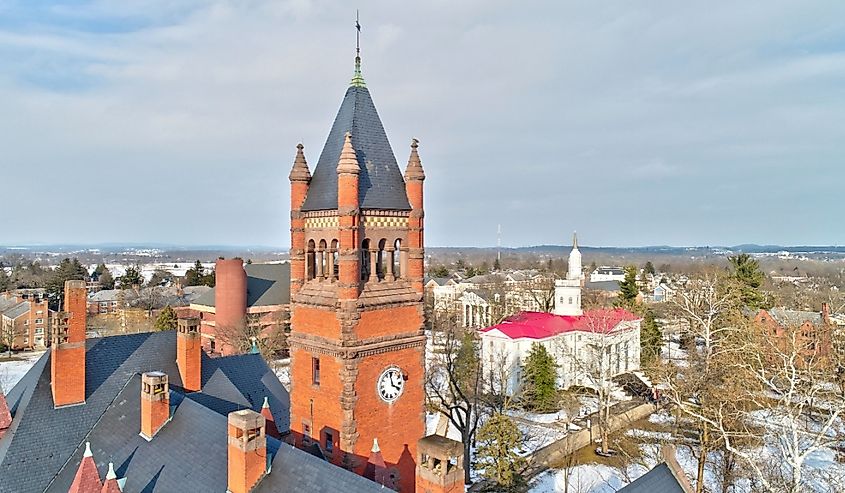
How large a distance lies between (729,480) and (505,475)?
10.0 m

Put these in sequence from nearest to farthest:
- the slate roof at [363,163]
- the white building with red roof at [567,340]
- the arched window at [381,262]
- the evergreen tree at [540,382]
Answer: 1. the slate roof at [363,163]
2. the arched window at [381,262]
3. the evergreen tree at [540,382]
4. the white building with red roof at [567,340]

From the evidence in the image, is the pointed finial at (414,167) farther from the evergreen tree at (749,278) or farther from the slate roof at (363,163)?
the evergreen tree at (749,278)

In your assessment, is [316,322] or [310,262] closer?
[316,322]

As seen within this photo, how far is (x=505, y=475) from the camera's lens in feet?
90.8

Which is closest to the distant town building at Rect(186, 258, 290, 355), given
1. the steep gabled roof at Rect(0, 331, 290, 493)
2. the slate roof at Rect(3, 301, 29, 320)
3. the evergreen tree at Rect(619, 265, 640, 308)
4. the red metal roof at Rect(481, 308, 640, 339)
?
the red metal roof at Rect(481, 308, 640, 339)

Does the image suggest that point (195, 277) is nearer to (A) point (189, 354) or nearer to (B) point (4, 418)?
(A) point (189, 354)

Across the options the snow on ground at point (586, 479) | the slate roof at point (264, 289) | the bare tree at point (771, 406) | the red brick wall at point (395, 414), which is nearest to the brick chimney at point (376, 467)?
the red brick wall at point (395, 414)

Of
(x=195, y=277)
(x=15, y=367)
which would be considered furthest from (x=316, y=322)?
(x=195, y=277)

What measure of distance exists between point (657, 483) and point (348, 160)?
11547 millimetres

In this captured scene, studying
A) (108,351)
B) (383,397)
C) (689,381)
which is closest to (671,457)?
(383,397)

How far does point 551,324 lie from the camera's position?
5116cm

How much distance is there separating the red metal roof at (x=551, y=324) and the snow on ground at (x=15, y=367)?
1716 inches

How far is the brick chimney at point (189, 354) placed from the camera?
23203mm

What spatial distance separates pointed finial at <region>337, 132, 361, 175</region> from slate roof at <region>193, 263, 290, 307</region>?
49338 millimetres
